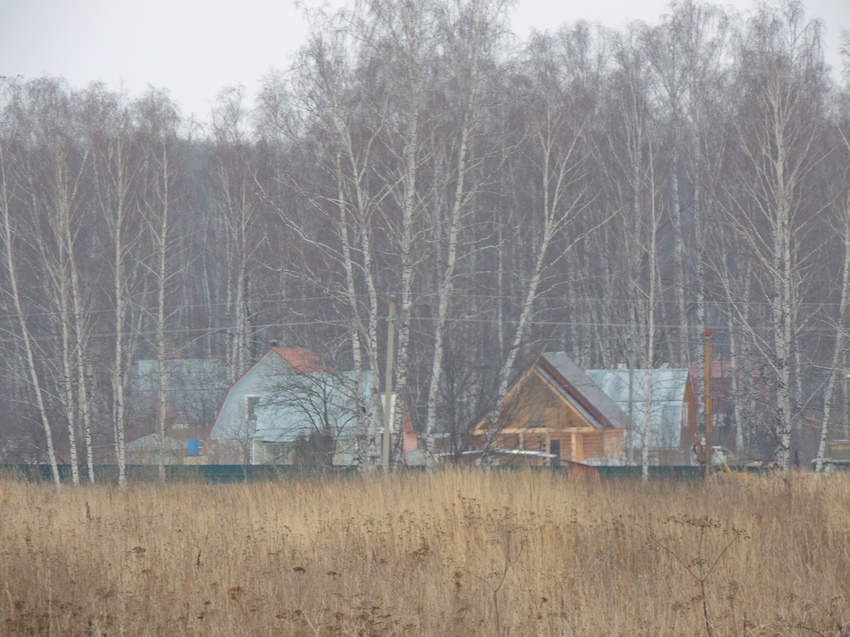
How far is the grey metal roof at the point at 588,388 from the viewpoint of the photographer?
93.4 ft

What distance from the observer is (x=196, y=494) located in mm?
11727

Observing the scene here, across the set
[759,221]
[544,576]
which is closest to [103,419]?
[759,221]

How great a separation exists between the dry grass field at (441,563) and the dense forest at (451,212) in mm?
5572

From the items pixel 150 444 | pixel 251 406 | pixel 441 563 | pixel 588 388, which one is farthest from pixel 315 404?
pixel 441 563

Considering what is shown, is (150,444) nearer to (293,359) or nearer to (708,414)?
(293,359)

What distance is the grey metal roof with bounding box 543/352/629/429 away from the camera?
28.5 m

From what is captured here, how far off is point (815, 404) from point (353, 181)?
71.8ft

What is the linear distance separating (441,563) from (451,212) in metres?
15.0

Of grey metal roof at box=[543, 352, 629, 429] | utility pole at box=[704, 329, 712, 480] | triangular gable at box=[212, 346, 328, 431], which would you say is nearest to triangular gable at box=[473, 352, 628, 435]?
grey metal roof at box=[543, 352, 629, 429]

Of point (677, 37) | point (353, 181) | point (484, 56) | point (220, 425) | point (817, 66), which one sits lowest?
point (220, 425)

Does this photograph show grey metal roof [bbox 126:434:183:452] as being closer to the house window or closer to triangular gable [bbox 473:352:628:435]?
the house window

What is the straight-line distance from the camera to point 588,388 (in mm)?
29109

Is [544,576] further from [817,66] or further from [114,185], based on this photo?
[817,66]

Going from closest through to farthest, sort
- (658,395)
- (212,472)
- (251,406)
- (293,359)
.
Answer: (212,472) < (293,359) < (251,406) < (658,395)
